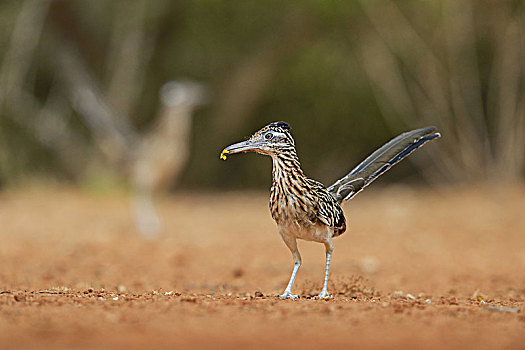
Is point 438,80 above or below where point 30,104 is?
below

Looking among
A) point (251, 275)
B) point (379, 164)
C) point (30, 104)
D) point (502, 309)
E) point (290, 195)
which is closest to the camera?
point (502, 309)

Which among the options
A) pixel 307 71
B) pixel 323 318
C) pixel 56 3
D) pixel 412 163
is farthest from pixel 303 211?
pixel 412 163

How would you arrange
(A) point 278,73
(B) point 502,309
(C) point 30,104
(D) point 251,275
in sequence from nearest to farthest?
1. (B) point 502,309
2. (D) point 251,275
3. (C) point 30,104
4. (A) point 278,73

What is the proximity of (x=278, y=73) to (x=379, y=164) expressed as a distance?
1365cm

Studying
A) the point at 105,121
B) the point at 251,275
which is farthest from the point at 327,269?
the point at 105,121

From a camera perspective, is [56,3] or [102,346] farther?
[56,3]

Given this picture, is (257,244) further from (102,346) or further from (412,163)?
(412,163)

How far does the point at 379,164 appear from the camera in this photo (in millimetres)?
6094

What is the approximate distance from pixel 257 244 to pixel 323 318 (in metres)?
7.35

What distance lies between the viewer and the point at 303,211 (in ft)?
16.8

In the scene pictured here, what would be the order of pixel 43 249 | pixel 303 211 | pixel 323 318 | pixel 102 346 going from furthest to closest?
pixel 43 249
pixel 303 211
pixel 323 318
pixel 102 346

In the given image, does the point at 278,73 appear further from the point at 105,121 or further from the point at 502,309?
the point at 502,309

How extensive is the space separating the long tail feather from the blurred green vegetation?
903cm

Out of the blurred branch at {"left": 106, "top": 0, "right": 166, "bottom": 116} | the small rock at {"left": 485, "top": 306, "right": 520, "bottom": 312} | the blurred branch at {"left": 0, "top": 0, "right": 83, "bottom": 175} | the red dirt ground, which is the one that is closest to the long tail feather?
the red dirt ground
